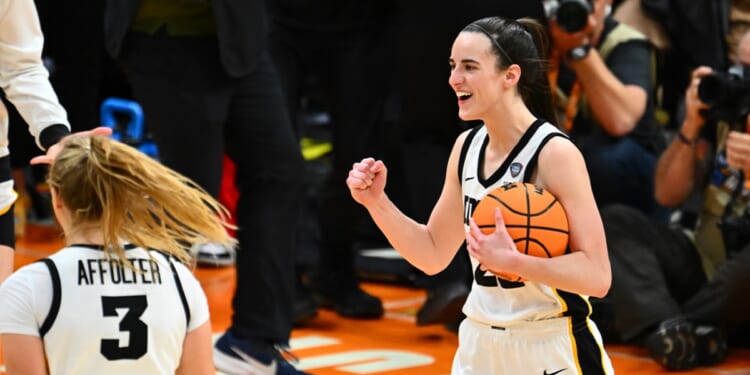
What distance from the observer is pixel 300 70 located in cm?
589

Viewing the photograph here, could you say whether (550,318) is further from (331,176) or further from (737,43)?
(737,43)

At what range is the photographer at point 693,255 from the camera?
17.5 ft

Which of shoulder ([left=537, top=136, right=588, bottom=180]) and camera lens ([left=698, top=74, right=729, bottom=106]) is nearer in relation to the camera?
shoulder ([left=537, top=136, right=588, bottom=180])

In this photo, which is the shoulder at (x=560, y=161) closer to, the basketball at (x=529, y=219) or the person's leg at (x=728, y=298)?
the basketball at (x=529, y=219)

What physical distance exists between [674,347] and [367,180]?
2175 mm

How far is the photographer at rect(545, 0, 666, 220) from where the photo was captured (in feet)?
19.2

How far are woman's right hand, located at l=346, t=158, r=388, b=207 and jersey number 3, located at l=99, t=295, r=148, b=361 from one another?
0.78m

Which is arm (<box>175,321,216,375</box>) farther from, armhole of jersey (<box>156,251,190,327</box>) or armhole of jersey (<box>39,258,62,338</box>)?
armhole of jersey (<box>39,258,62,338</box>)

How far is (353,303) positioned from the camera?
6.22m

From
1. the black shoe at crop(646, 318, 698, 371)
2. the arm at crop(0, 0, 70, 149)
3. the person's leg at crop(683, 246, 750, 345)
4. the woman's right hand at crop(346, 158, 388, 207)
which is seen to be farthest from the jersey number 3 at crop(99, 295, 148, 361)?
the person's leg at crop(683, 246, 750, 345)

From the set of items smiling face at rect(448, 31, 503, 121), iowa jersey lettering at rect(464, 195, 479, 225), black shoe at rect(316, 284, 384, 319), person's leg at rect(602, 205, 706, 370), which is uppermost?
smiling face at rect(448, 31, 503, 121)

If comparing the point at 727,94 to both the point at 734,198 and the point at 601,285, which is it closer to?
the point at 734,198

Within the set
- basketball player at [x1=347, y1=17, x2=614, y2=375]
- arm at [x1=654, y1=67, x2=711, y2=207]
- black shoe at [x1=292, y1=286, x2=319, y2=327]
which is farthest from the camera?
black shoe at [x1=292, y1=286, x2=319, y2=327]

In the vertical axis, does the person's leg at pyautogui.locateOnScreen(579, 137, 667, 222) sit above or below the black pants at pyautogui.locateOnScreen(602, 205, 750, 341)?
above
